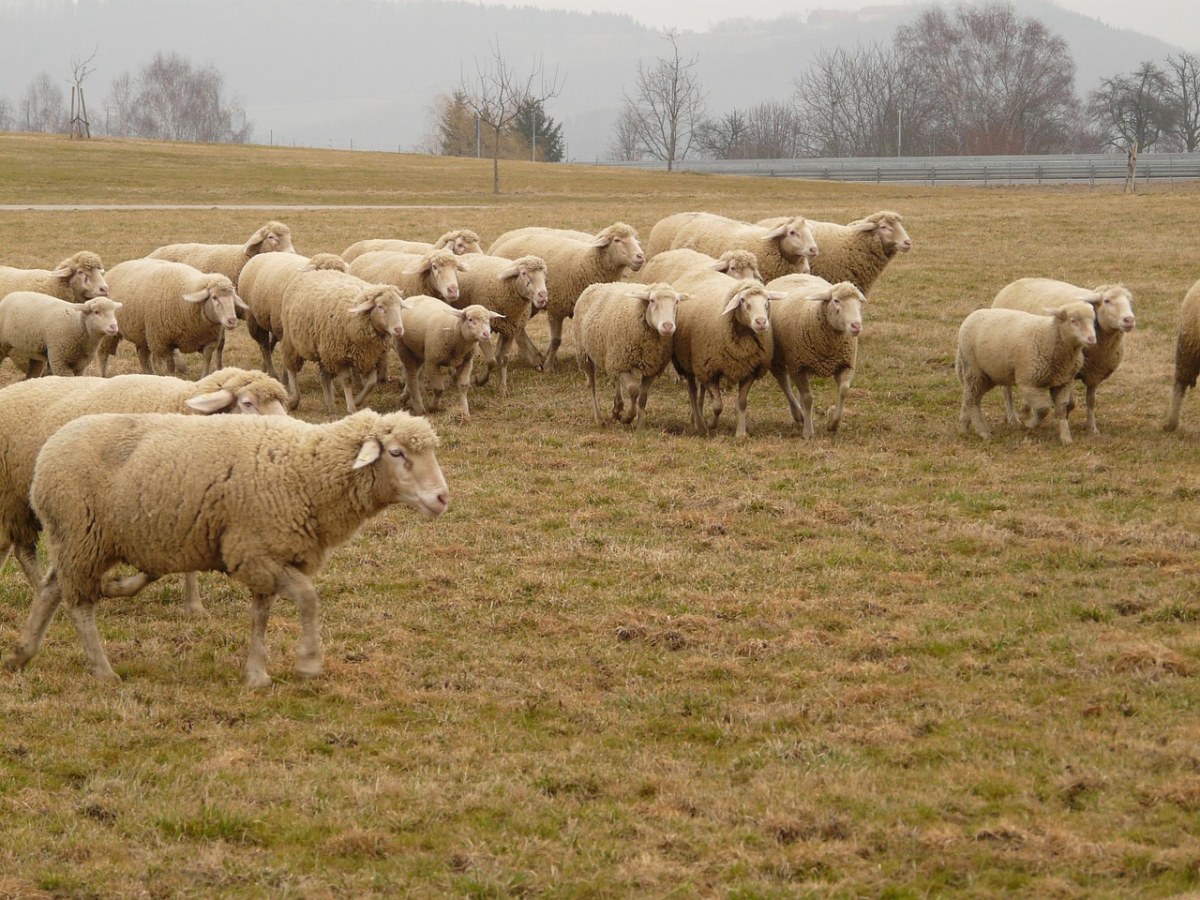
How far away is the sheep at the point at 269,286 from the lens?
1630 cm

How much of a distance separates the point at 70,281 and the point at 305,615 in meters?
9.28

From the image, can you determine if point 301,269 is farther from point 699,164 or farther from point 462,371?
point 699,164

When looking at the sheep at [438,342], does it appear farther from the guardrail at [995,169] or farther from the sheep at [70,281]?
the guardrail at [995,169]

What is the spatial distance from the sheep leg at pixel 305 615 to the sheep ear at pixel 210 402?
4.94 ft

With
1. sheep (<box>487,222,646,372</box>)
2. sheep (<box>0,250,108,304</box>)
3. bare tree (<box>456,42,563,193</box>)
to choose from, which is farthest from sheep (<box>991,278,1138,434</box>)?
bare tree (<box>456,42,563,193</box>)

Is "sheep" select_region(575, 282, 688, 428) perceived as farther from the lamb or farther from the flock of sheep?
the lamb

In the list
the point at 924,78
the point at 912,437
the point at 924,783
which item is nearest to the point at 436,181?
the point at 912,437

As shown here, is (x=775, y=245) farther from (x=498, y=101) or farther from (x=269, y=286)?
(x=498, y=101)

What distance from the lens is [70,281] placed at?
15.7 meters

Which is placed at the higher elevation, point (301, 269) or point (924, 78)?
point (924, 78)

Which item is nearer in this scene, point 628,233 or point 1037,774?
point 1037,774

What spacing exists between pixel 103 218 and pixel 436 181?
2181 centimetres

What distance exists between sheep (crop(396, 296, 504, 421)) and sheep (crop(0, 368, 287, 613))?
5.48 meters

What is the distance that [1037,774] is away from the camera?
6609mm
